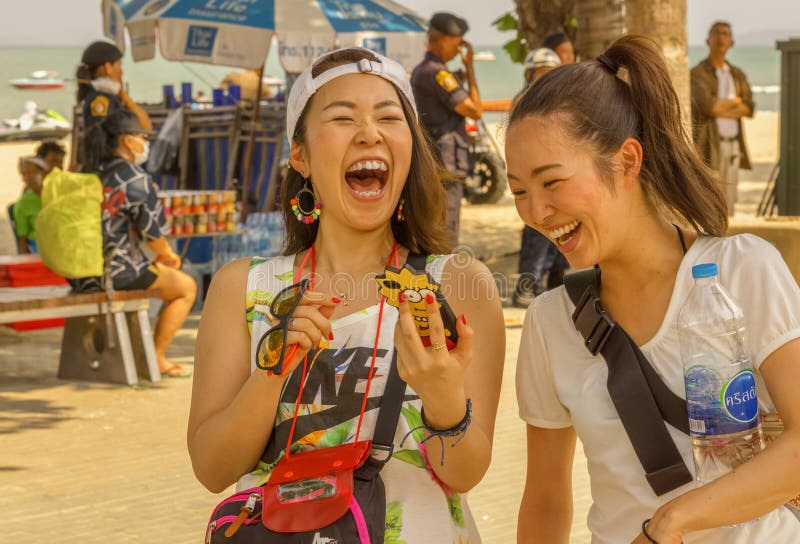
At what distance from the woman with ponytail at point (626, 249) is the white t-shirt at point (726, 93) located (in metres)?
11.2

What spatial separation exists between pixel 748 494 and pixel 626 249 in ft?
1.99

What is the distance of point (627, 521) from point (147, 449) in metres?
4.26

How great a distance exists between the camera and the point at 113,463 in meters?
6.00

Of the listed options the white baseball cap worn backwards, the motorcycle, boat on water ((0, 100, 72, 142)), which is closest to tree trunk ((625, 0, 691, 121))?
the white baseball cap worn backwards

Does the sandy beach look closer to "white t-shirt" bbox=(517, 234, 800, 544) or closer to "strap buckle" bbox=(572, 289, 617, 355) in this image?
"white t-shirt" bbox=(517, 234, 800, 544)

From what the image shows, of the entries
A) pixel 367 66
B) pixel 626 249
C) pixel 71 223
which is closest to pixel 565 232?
pixel 626 249

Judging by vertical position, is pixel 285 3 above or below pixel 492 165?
above

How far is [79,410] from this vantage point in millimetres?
7199

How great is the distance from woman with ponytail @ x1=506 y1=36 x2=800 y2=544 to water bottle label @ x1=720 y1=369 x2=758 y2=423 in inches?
3.7

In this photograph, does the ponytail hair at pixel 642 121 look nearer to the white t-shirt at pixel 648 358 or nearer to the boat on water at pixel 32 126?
the white t-shirt at pixel 648 358

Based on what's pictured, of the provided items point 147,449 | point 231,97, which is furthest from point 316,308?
point 231,97

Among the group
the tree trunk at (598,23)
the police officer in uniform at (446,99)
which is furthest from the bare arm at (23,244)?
the tree trunk at (598,23)

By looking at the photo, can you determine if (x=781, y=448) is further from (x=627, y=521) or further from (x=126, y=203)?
(x=126, y=203)

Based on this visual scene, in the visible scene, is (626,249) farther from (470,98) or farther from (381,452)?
(470,98)
